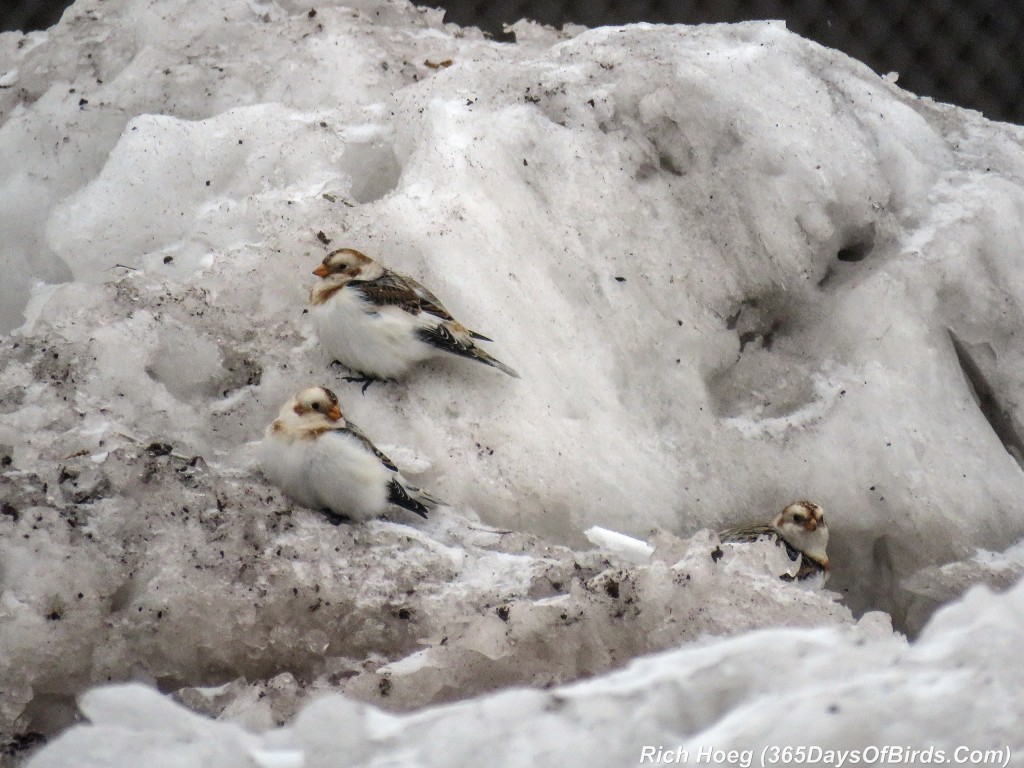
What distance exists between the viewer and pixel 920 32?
8352 millimetres

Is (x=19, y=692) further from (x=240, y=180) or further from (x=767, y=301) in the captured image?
(x=767, y=301)

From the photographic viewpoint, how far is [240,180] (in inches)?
157

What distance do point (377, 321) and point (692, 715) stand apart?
1806mm

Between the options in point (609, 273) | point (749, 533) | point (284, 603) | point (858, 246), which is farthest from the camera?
point (858, 246)

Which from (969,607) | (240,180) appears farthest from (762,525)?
(240,180)

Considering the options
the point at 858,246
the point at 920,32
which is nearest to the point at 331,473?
the point at 858,246

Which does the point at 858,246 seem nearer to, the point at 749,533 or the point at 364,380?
the point at 749,533

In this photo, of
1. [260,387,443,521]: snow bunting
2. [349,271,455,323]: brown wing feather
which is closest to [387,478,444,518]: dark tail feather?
[260,387,443,521]: snow bunting

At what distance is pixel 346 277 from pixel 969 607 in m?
2.10

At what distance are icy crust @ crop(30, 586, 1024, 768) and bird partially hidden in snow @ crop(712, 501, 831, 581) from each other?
1243mm

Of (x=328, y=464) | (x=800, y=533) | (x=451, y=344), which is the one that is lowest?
(x=800, y=533)

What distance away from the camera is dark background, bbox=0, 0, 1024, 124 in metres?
7.80

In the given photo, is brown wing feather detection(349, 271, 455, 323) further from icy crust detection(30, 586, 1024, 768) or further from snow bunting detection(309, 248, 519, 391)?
icy crust detection(30, 586, 1024, 768)

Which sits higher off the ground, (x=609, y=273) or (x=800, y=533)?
(x=609, y=273)
